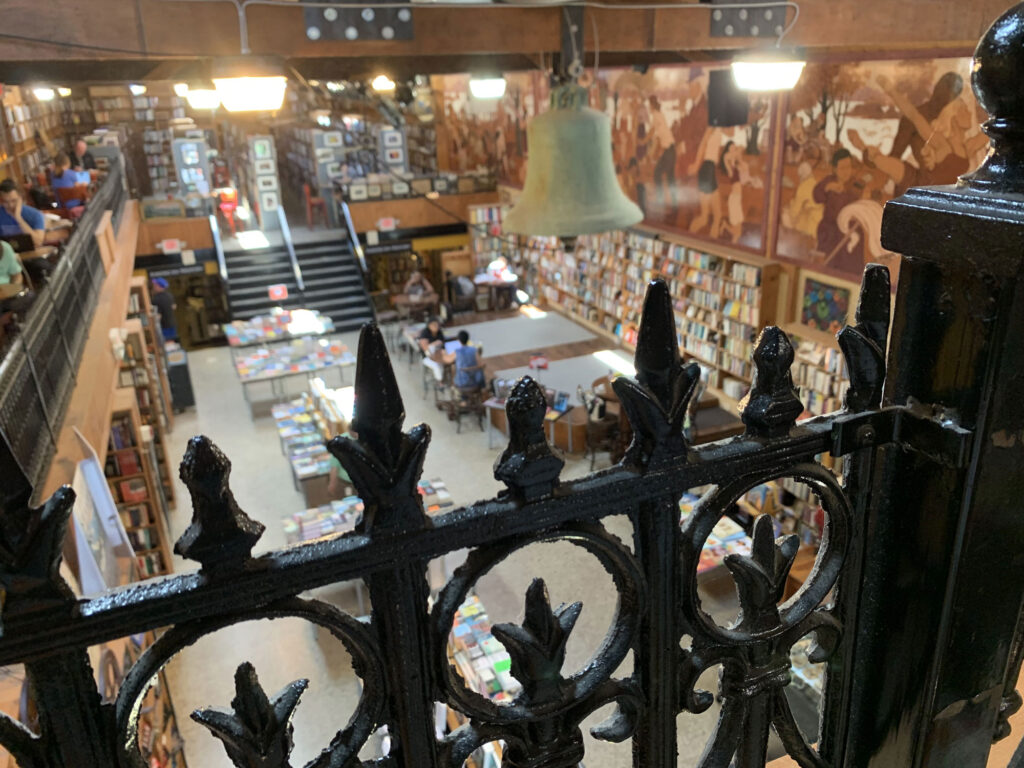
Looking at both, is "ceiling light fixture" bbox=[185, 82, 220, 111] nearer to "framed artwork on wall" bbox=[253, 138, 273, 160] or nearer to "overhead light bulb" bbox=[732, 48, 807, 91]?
"framed artwork on wall" bbox=[253, 138, 273, 160]

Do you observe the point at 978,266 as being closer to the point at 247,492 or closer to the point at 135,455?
the point at 135,455

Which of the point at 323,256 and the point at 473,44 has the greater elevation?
the point at 473,44

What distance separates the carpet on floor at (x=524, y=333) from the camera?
11430mm

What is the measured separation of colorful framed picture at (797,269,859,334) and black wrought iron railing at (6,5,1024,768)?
22.5 ft

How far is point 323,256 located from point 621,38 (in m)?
11.9

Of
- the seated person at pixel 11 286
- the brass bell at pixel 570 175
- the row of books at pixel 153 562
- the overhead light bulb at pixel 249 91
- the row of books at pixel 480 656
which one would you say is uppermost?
the overhead light bulb at pixel 249 91

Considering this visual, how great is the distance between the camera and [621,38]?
14.6 ft

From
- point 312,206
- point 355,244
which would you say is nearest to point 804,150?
point 355,244

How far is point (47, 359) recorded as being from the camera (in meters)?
4.69

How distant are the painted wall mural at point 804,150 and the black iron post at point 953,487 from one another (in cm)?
564

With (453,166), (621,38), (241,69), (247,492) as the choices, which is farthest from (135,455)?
(453,166)

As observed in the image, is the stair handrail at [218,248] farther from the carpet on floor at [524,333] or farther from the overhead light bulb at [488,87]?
the overhead light bulb at [488,87]

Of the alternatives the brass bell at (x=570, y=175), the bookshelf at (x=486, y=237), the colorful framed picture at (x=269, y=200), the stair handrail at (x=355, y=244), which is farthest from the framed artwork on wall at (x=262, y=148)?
the brass bell at (x=570, y=175)

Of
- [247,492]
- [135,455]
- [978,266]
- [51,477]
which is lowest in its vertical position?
[247,492]
